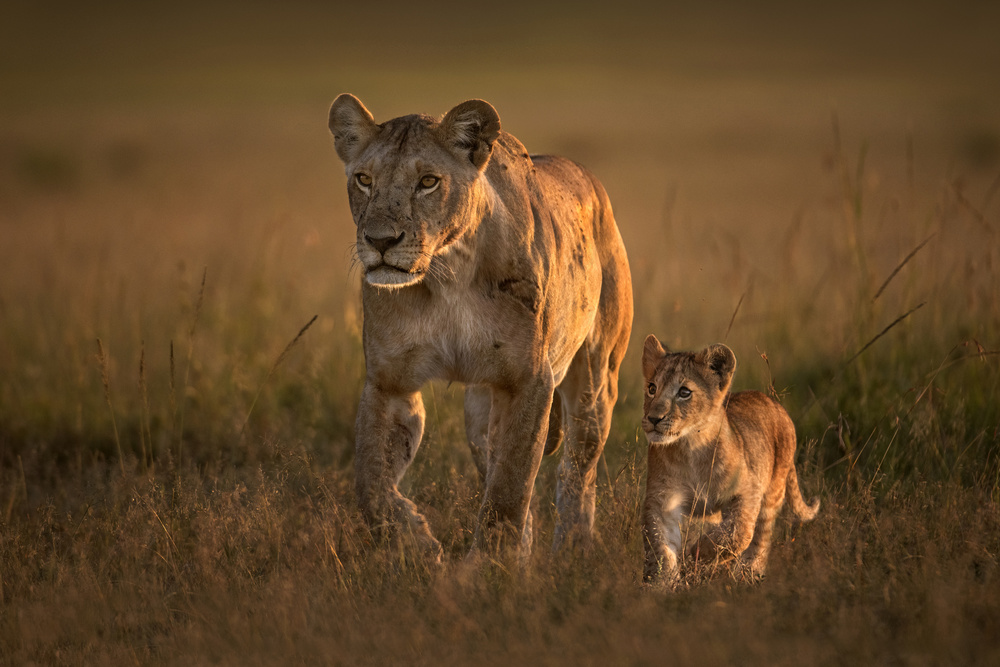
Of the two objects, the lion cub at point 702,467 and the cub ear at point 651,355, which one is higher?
the cub ear at point 651,355

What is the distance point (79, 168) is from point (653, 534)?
85.1ft

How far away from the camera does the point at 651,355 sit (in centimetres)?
480

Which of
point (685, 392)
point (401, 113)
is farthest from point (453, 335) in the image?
point (401, 113)

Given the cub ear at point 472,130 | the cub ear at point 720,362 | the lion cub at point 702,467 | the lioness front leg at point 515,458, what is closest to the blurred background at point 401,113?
the cub ear at point 720,362

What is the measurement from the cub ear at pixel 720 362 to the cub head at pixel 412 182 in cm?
113

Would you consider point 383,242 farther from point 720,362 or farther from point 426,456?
point 426,456

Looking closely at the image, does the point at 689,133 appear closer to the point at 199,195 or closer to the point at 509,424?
the point at 199,195

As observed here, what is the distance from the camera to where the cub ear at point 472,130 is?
182 inches

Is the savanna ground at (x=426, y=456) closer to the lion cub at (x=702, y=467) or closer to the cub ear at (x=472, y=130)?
the lion cub at (x=702, y=467)

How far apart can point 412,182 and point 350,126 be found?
64 centimetres

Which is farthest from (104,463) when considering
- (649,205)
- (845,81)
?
(845,81)

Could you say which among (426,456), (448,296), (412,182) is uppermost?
(412,182)

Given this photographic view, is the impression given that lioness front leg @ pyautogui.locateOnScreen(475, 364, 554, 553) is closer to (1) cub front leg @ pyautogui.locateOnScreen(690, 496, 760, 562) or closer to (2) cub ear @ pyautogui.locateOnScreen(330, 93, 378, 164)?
(1) cub front leg @ pyautogui.locateOnScreen(690, 496, 760, 562)

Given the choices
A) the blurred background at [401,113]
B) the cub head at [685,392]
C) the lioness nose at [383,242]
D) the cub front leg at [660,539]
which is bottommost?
the blurred background at [401,113]
